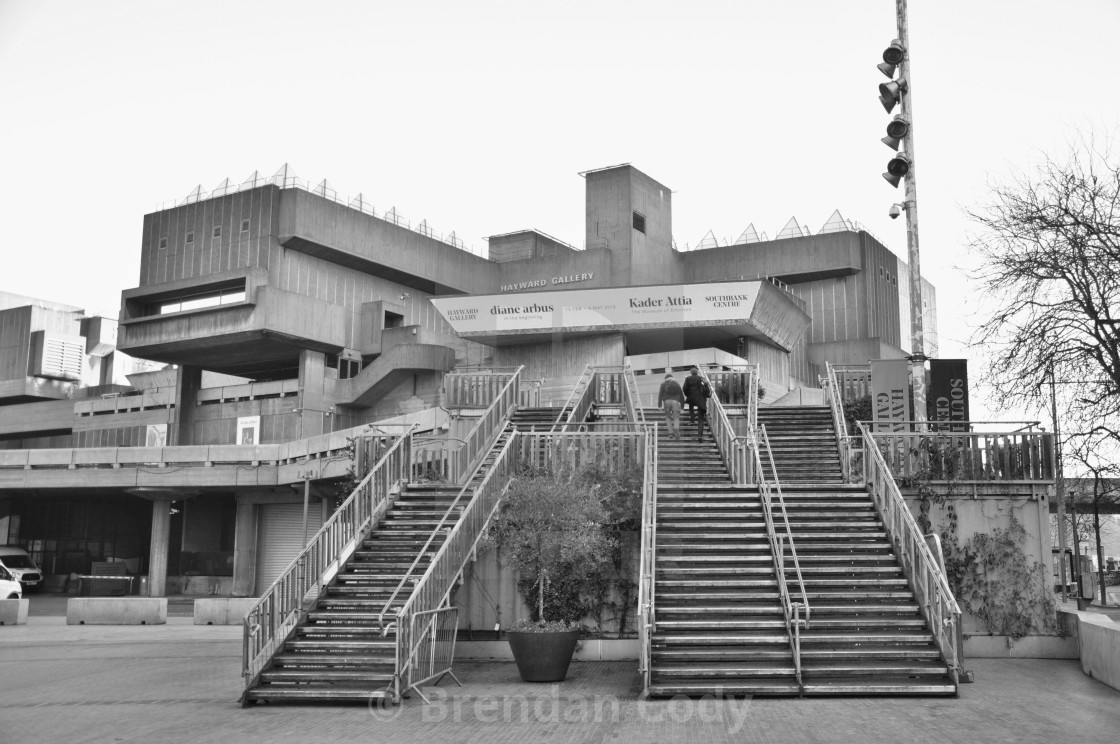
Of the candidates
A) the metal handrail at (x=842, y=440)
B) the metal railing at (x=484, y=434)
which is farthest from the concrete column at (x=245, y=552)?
the metal handrail at (x=842, y=440)

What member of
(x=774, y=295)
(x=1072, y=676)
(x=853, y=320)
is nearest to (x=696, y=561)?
(x=1072, y=676)

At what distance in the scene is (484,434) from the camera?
2214 cm

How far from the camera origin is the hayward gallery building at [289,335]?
44.3 metres

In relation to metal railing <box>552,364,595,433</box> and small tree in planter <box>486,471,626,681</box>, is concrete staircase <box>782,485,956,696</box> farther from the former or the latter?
metal railing <box>552,364,595,433</box>

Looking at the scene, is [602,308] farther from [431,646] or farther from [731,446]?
[431,646]

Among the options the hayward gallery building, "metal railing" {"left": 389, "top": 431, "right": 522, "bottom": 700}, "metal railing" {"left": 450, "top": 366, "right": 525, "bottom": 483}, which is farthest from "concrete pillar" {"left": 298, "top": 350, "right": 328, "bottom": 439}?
"metal railing" {"left": 389, "top": 431, "right": 522, "bottom": 700}

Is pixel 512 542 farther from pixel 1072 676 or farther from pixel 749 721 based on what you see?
pixel 1072 676

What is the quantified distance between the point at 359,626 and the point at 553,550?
2960 mm

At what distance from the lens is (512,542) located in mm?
15805

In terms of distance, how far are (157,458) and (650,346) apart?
20574mm

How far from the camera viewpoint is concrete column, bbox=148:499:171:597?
4288cm

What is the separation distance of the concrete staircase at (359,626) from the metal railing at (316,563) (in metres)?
0.15

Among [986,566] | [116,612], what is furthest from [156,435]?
[986,566]

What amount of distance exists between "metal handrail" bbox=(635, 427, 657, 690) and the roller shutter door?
28832 mm
